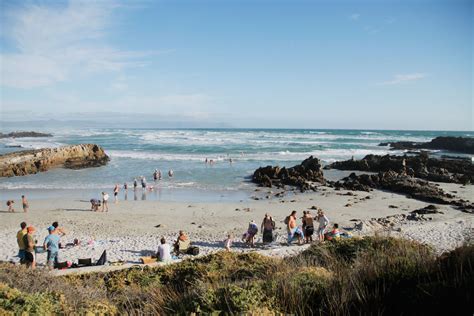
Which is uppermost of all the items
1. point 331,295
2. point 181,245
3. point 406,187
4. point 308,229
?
point 331,295

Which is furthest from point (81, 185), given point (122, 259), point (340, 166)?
point (340, 166)

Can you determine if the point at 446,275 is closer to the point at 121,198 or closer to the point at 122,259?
the point at 122,259

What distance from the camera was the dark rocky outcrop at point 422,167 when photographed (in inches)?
1143

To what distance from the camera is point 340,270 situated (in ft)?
14.6

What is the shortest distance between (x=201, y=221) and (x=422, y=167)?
76.5ft

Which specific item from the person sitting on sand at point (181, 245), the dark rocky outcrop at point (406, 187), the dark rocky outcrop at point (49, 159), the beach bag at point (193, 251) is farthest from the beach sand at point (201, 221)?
the dark rocky outcrop at point (49, 159)

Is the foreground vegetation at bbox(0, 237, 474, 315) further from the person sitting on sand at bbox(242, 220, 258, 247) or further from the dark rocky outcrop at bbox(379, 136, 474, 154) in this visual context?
the dark rocky outcrop at bbox(379, 136, 474, 154)

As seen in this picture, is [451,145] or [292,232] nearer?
[292,232]

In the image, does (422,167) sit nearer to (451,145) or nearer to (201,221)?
(201,221)

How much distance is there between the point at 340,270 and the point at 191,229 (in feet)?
39.5

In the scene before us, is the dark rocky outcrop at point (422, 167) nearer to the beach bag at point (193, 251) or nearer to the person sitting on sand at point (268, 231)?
the person sitting on sand at point (268, 231)

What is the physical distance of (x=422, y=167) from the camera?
104ft

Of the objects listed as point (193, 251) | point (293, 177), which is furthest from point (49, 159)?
point (193, 251)

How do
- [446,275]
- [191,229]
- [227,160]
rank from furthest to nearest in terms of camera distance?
[227,160] → [191,229] → [446,275]
